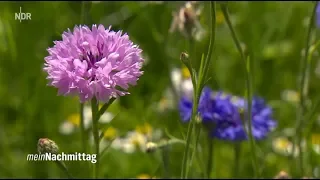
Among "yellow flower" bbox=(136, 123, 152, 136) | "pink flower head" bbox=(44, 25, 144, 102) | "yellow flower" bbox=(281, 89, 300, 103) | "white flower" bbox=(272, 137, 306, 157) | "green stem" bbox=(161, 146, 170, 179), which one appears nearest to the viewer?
"pink flower head" bbox=(44, 25, 144, 102)

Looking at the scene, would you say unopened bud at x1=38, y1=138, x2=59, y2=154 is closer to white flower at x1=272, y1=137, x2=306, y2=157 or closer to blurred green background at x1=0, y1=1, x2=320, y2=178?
blurred green background at x1=0, y1=1, x2=320, y2=178

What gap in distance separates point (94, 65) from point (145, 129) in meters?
0.52

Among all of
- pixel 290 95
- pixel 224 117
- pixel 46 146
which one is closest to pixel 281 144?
pixel 290 95

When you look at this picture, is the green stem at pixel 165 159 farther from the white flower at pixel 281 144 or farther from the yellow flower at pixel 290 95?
the yellow flower at pixel 290 95

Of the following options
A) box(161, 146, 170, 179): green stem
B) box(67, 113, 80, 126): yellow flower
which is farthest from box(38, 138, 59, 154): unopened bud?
box(67, 113, 80, 126): yellow flower

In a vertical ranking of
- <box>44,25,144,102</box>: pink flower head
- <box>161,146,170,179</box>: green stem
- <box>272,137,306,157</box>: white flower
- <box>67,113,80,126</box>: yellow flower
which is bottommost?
<box>161,146,170,179</box>: green stem

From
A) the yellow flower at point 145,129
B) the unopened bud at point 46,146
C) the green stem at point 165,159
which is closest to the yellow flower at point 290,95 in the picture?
the yellow flower at point 145,129

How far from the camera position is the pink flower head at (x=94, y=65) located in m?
0.51

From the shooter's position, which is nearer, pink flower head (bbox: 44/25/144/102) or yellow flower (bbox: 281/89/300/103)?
pink flower head (bbox: 44/25/144/102)

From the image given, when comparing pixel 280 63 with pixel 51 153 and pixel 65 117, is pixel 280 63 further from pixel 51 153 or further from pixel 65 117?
pixel 51 153

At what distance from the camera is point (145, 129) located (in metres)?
1.03

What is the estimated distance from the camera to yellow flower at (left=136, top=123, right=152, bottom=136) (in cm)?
101

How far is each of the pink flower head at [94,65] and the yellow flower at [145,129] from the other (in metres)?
0.48

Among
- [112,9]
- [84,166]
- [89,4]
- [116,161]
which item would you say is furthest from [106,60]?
[112,9]
